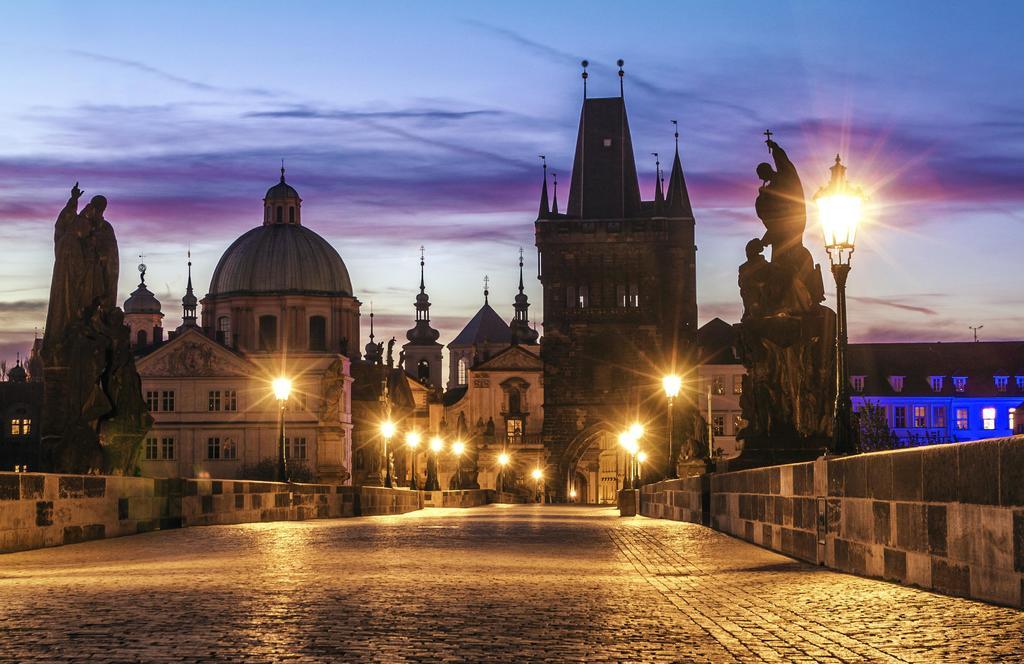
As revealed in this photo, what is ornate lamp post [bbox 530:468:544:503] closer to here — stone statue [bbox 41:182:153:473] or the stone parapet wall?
stone statue [bbox 41:182:153:473]

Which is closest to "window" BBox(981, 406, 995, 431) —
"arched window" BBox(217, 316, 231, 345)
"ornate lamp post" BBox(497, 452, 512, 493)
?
"ornate lamp post" BBox(497, 452, 512, 493)

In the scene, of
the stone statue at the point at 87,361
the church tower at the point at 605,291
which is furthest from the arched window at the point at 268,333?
the stone statue at the point at 87,361

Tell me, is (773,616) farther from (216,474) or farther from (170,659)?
(216,474)

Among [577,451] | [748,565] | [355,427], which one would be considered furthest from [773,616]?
[355,427]

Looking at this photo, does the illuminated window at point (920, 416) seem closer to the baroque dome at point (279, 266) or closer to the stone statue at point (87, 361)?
the baroque dome at point (279, 266)

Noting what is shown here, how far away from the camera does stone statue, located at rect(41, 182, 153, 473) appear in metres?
20.5

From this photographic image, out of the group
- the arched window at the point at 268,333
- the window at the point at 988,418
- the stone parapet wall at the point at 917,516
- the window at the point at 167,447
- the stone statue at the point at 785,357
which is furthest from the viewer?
the arched window at the point at 268,333

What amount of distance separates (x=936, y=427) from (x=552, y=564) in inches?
4520

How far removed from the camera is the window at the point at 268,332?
142875 millimetres

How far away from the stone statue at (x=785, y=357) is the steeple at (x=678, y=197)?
110 metres

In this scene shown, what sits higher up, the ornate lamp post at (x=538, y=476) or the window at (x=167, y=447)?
the window at (x=167, y=447)

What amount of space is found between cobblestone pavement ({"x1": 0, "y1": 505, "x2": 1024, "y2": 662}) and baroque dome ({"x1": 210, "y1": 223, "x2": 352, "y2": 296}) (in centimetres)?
12859

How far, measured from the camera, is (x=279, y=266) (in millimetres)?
144875

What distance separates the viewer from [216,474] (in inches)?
4995
